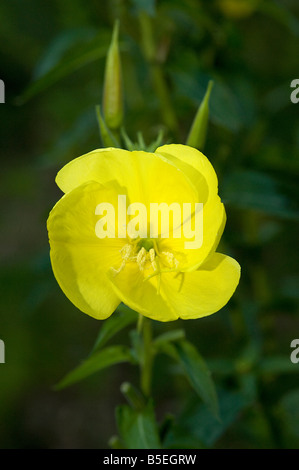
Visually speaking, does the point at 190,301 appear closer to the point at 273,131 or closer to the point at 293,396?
the point at 293,396

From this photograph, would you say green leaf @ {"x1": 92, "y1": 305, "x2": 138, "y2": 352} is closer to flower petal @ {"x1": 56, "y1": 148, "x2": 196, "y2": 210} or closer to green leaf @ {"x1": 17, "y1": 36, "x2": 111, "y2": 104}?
flower petal @ {"x1": 56, "y1": 148, "x2": 196, "y2": 210}

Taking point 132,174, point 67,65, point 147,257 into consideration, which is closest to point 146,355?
point 147,257

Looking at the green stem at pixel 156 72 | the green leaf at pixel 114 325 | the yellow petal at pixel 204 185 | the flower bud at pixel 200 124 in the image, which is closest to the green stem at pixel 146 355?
the green leaf at pixel 114 325

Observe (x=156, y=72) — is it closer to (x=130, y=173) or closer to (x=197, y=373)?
(x=130, y=173)

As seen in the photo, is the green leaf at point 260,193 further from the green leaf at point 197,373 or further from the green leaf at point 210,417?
the green leaf at point 210,417

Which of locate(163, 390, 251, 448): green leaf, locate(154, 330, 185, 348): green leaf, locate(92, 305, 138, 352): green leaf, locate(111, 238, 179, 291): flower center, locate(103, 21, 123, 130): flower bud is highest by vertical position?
locate(103, 21, 123, 130): flower bud

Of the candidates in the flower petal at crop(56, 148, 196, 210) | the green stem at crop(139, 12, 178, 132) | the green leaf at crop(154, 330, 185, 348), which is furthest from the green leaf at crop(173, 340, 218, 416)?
the green stem at crop(139, 12, 178, 132)

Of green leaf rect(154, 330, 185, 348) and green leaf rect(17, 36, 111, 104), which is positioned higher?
green leaf rect(17, 36, 111, 104)
